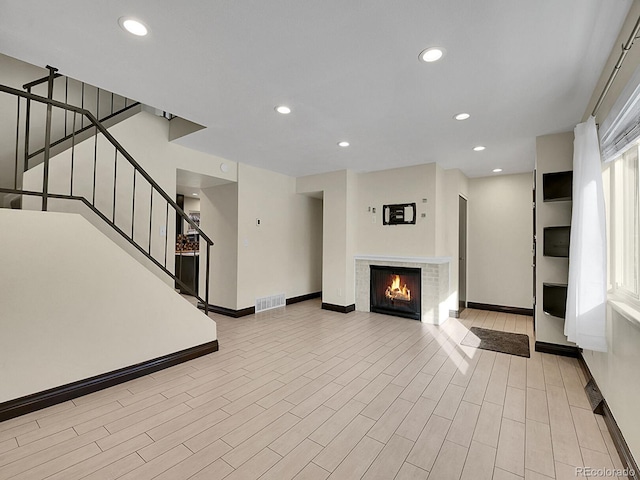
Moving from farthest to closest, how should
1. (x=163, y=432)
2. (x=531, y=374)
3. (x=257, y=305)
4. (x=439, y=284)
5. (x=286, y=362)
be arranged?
1. (x=257, y=305)
2. (x=439, y=284)
3. (x=286, y=362)
4. (x=531, y=374)
5. (x=163, y=432)

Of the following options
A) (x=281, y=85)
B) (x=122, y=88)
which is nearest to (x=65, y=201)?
(x=122, y=88)

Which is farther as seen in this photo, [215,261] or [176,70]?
[215,261]

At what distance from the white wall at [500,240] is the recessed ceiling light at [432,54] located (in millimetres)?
4359

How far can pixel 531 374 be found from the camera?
115 inches

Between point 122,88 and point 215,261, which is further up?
point 122,88

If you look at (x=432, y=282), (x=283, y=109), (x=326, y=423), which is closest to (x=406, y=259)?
(x=432, y=282)

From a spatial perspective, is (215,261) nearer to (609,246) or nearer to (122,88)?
(122,88)

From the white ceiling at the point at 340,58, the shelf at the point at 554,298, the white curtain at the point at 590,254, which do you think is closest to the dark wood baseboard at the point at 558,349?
the shelf at the point at 554,298

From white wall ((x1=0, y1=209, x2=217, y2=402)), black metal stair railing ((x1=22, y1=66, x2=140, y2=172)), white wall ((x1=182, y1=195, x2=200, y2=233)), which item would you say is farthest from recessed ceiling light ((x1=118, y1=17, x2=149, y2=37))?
white wall ((x1=182, y1=195, x2=200, y2=233))

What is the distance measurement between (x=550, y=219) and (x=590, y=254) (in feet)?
4.25

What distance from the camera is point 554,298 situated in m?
3.46

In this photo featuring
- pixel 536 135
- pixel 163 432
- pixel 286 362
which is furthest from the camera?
pixel 536 135

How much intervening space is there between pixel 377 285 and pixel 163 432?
13.4ft

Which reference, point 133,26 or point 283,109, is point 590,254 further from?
point 133,26
